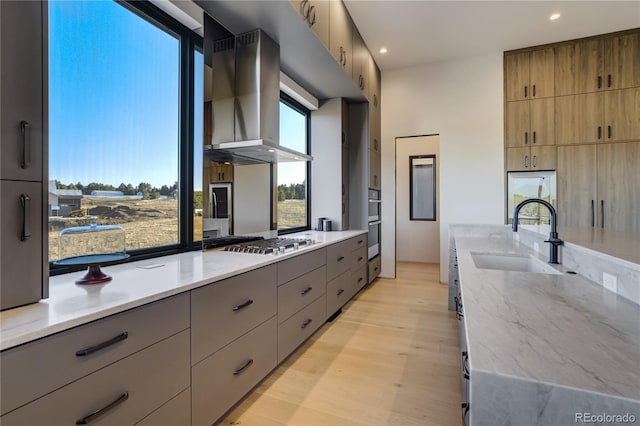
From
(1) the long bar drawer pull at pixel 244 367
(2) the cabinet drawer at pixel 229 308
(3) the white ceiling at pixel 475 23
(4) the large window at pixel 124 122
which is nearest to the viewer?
(2) the cabinet drawer at pixel 229 308

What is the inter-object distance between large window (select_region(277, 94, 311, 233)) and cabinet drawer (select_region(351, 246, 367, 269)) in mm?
799

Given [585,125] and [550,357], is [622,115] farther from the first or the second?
[550,357]

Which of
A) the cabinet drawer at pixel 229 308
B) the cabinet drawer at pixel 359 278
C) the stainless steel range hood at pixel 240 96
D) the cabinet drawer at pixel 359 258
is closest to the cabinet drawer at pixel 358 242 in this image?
the cabinet drawer at pixel 359 258

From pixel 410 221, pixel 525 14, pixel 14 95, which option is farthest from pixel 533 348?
pixel 410 221

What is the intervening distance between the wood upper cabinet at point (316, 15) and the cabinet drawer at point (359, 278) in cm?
246

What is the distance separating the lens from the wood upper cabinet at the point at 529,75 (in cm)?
383

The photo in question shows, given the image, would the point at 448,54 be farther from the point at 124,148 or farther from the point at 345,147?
the point at 124,148

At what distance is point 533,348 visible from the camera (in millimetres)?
661

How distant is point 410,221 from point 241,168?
4418 mm

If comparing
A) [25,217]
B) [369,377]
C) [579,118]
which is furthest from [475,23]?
[25,217]

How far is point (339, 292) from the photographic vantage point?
3.05 metres

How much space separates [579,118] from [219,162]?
4.40 m

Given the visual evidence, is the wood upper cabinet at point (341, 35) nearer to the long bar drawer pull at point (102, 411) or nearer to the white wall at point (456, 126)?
the white wall at point (456, 126)

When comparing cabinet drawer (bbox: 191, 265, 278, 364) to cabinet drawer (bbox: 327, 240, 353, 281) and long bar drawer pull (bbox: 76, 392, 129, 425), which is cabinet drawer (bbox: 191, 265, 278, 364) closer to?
long bar drawer pull (bbox: 76, 392, 129, 425)
